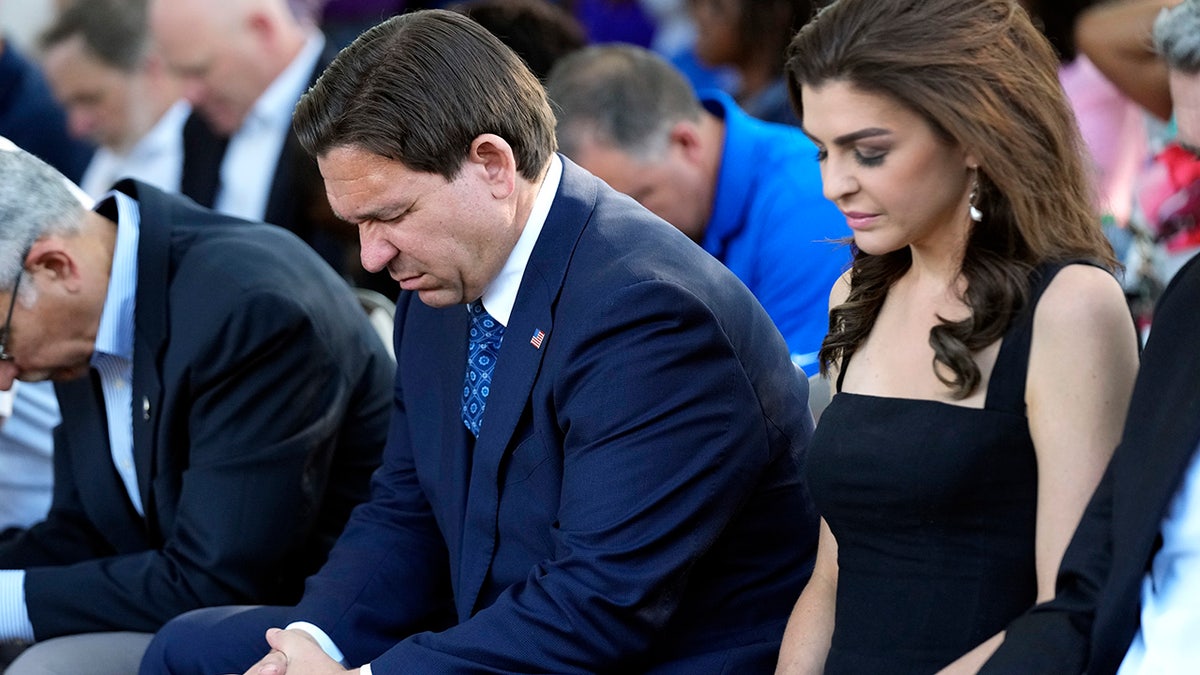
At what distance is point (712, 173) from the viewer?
3.74 meters

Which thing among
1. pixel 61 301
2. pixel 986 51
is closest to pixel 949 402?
pixel 986 51

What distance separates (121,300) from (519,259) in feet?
3.01

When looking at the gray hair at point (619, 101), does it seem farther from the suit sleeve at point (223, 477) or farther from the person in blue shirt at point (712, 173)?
the suit sleeve at point (223, 477)

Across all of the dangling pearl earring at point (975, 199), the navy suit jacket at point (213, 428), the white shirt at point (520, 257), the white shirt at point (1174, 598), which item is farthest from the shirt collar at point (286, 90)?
the white shirt at point (1174, 598)

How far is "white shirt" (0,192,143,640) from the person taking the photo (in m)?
2.73

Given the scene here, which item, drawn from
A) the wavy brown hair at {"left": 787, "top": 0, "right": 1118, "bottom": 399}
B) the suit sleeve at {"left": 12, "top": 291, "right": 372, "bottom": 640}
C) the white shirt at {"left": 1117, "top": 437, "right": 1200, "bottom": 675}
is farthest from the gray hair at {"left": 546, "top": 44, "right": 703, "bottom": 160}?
the white shirt at {"left": 1117, "top": 437, "right": 1200, "bottom": 675}

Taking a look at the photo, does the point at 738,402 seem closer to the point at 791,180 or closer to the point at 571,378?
the point at 571,378

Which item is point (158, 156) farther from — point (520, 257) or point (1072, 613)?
point (1072, 613)

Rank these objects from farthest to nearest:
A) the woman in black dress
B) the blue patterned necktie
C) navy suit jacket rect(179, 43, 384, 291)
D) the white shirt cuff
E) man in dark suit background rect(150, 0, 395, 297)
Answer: man in dark suit background rect(150, 0, 395, 297), navy suit jacket rect(179, 43, 384, 291), the white shirt cuff, the blue patterned necktie, the woman in black dress

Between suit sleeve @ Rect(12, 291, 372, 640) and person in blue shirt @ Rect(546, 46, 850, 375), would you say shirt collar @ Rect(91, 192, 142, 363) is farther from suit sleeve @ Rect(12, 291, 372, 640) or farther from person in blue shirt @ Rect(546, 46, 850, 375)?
person in blue shirt @ Rect(546, 46, 850, 375)

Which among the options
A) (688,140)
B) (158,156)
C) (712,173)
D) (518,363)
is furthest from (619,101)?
(158,156)

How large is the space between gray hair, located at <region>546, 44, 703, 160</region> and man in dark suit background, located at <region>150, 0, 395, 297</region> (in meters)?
1.28

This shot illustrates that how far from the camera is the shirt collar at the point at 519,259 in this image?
2.23 m

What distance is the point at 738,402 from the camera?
209 centimetres
